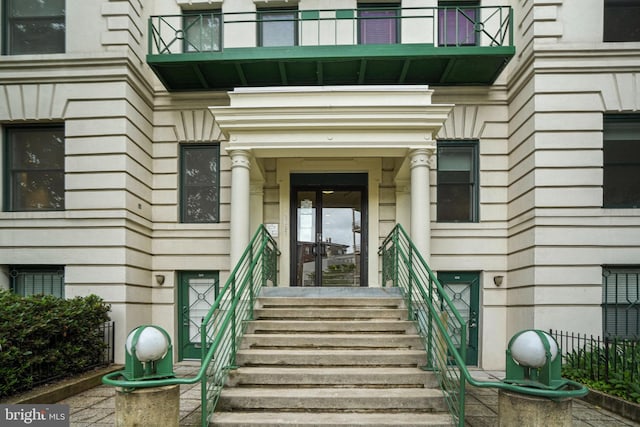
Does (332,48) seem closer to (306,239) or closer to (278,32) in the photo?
(278,32)

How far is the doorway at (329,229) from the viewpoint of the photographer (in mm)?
10148

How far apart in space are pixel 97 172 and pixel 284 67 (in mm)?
4517

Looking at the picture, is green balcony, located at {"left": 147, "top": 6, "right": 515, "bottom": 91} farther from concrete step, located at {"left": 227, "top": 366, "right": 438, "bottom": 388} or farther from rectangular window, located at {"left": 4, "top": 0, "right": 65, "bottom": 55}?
concrete step, located at {"left": 227, "top": 366, "right": 438, "bottom": 388}

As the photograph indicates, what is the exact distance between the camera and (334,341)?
6102 millimetres

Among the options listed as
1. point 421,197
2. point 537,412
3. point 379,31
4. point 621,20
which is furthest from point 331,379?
point 621,20

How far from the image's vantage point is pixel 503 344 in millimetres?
9266

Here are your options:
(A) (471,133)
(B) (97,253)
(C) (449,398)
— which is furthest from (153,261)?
(A) (471,133)

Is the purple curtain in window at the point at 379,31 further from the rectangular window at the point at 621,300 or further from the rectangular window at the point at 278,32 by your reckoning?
the rectangular window at the point at 621,300

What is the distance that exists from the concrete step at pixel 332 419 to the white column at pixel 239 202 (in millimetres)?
3402

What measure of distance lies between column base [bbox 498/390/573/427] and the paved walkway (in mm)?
1199

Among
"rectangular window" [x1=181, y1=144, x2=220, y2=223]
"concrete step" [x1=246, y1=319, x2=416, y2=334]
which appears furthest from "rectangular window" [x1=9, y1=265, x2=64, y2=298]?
"concrete step" [x1=246, y1=319, x2=416, y2=334]

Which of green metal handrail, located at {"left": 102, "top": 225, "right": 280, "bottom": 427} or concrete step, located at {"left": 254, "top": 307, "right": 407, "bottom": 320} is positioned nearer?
green metal handrail, located at {"left": 102, "top": 225, "right": 280, "bottom": 427}

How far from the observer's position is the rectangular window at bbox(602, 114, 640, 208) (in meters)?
8.34

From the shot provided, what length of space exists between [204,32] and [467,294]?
8847 mm
